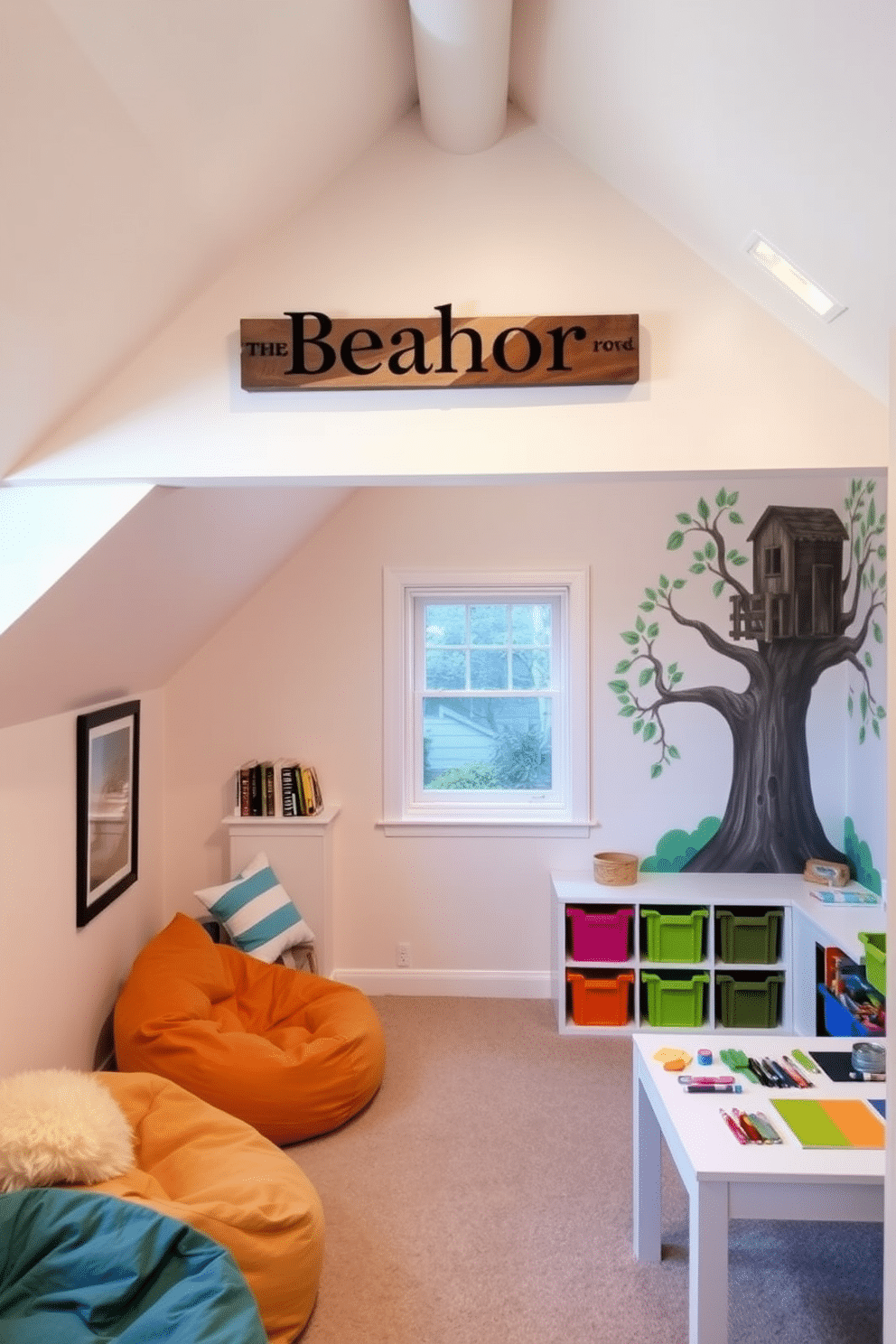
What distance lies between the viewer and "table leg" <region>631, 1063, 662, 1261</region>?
9.06ft

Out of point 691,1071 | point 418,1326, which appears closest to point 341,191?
point 691,1071

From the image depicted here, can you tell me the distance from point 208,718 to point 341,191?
2.97 meters

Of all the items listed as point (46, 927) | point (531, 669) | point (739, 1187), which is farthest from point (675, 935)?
point (46, 927)

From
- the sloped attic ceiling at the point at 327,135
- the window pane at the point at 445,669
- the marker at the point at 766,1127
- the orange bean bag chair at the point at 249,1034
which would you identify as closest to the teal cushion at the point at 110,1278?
the orange bean bag chair at the point at 249,1034

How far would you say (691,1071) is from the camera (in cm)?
265

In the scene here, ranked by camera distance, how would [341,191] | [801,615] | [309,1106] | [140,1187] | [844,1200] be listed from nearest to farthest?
[844,1200] → [341,191] → [140,1187] → [309,1106] → [801,615]

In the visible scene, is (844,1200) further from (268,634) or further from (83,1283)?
(268,634)

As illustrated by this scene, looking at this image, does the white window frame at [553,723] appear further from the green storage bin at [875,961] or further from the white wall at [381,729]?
the green storage bin at [875,961]

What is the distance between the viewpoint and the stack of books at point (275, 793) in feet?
15.3

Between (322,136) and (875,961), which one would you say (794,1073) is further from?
(322,136)

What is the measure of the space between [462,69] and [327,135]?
0.32m

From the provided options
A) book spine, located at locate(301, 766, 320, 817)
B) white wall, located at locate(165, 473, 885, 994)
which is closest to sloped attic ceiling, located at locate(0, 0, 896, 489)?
white wall, located at locate(165, 473, 885, 994)

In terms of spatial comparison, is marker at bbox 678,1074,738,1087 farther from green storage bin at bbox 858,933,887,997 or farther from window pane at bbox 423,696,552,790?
window pane at bbox 423,696,552,790

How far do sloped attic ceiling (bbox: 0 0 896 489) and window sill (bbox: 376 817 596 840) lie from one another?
115 inches
